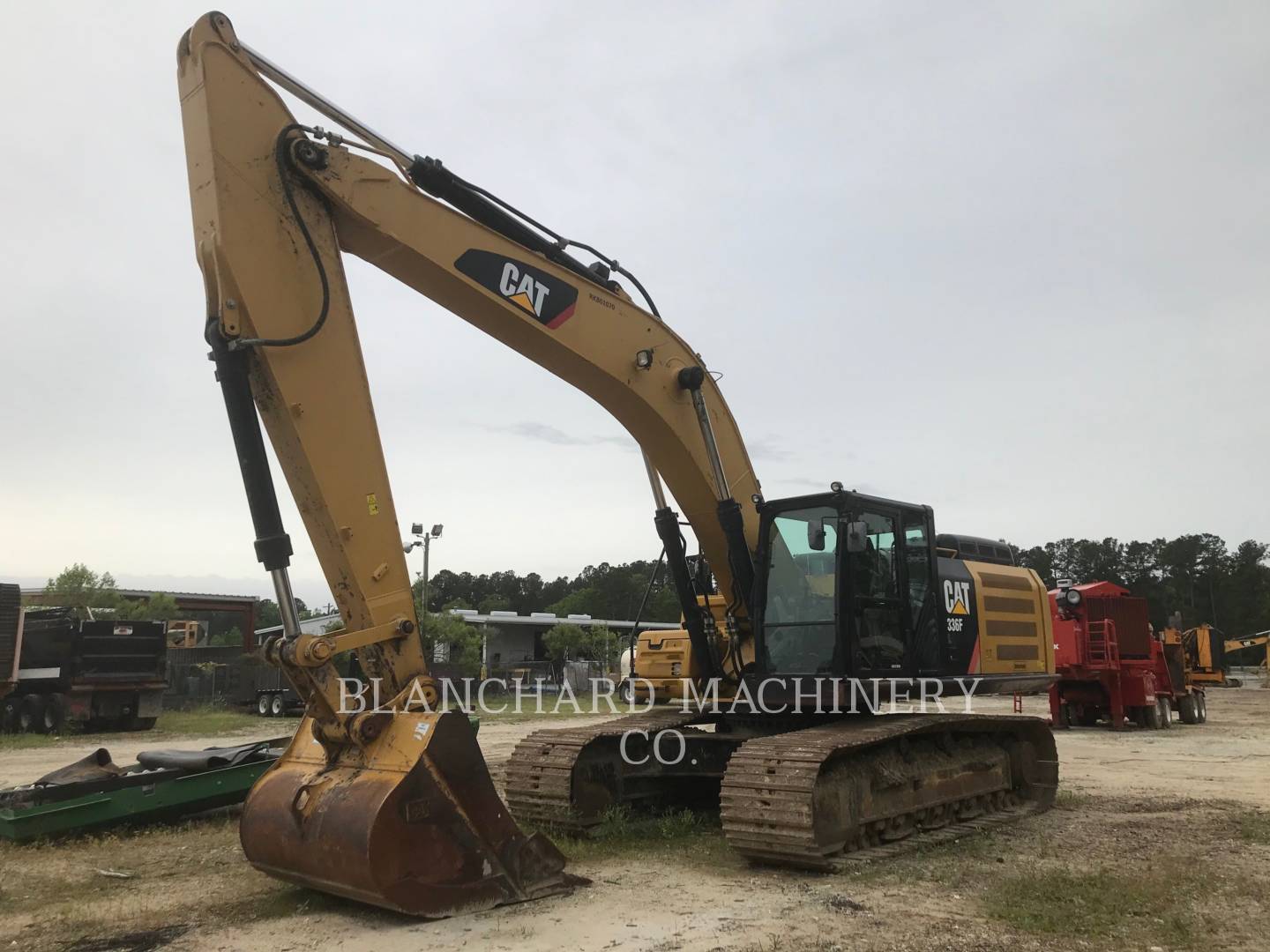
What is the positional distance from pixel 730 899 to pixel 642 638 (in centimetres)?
420

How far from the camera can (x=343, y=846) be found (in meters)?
5.40

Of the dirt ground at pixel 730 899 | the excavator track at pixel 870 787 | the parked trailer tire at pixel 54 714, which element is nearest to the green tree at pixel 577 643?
the parked trailer tire at pixel 54 714

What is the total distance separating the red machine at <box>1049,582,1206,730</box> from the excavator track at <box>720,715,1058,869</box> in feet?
34.7

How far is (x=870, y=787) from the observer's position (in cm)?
765

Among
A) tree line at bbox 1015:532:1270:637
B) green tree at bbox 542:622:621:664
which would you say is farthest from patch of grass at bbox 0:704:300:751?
tree line at bbox 1015:532:1270:637

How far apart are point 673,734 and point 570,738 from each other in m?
0.90

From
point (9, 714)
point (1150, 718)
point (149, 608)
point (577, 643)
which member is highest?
point (149, 608)

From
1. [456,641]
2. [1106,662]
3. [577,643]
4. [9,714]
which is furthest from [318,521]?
[577,643]

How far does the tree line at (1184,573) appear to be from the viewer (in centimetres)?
9100

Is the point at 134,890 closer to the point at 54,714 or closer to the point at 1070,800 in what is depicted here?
the point at 1070,800

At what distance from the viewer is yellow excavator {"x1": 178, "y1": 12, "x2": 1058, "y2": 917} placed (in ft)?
18.9

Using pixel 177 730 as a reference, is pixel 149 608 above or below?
above

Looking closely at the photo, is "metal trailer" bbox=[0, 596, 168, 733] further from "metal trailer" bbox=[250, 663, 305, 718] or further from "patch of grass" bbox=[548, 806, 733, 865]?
"patch of grass" bbox=[548, 806, 733, 865]

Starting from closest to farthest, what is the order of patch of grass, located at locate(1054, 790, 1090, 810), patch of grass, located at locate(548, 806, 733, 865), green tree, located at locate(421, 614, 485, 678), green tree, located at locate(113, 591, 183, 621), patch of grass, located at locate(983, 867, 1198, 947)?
patch of grass, located at locate(983, 867, 1198, 947)
patch of grass, located at locate(548, 806, 733, 865)
patch of grass, located at locate(1054, 790, 1090, 810)
green tree, located at locate(421, 614, 485, 678)
green tree, located at locate(113, 591, 183, 621)
